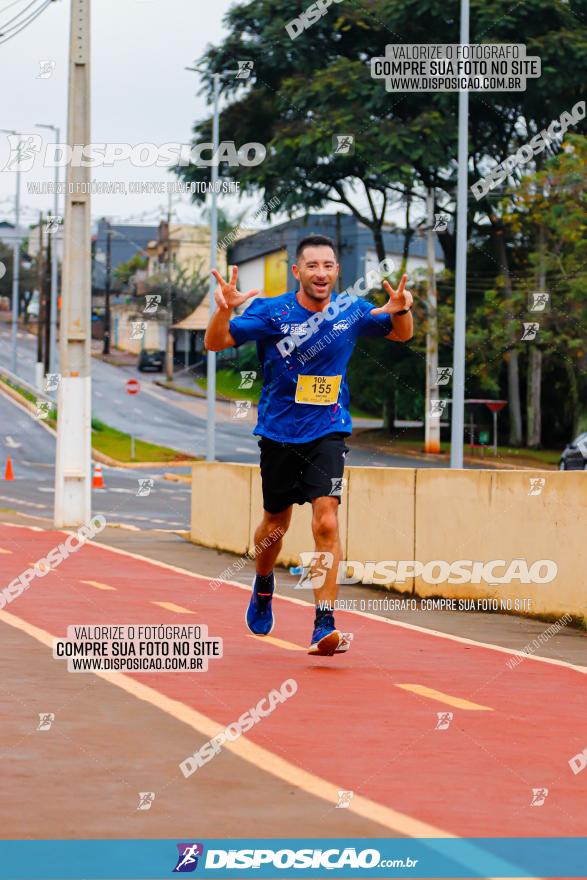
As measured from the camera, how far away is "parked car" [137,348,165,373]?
306 feet

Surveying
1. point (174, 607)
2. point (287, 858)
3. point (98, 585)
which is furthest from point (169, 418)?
point (287, 858)

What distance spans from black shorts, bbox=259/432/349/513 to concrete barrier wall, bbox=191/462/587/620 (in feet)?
9.24

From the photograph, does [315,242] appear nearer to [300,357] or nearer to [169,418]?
[300,357]

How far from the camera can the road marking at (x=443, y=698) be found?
7.40 m

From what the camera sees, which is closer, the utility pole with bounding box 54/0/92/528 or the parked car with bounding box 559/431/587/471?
the utility pole with bounding box 54/0/92/528

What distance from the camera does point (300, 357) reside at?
8.66 meters

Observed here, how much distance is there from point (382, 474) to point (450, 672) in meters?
5.15

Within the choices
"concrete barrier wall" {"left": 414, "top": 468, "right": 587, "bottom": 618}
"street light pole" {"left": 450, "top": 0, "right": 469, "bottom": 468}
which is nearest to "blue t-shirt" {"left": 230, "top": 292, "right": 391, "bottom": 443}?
"concrete barrier wall" {"left": 414, "top": 468, "right": 587, "bottom": 618}

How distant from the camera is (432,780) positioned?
5.73 m

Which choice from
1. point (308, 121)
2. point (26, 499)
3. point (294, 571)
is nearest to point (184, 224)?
point (308, 121)

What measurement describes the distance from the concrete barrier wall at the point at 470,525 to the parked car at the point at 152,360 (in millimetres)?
77554

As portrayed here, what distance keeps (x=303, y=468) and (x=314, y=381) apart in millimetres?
445

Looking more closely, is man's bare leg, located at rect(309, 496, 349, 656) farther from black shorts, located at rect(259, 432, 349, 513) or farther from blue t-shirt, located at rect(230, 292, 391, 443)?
blue t-shirt, located at rect(230, 292, 391, 443)

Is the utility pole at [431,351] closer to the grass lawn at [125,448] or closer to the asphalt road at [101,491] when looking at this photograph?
the grass lawn at [125,448]
